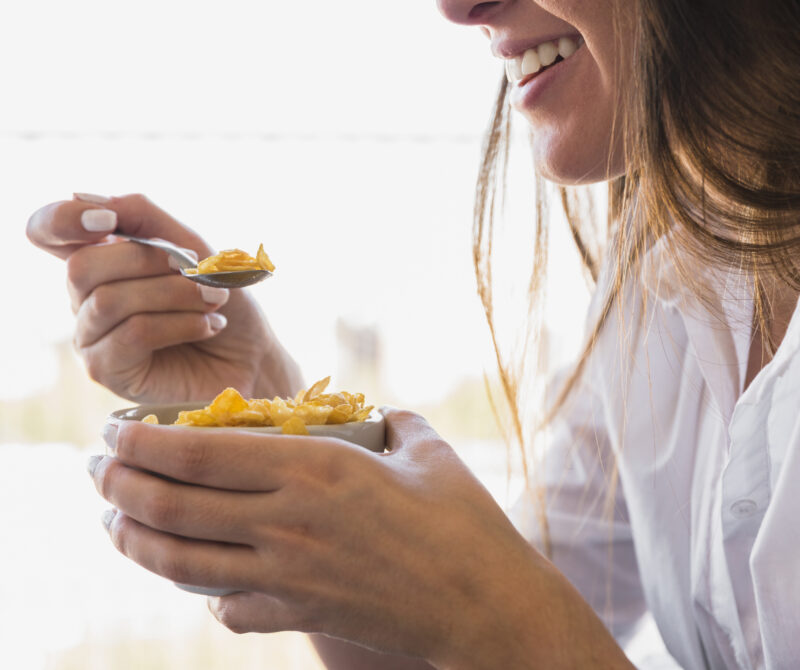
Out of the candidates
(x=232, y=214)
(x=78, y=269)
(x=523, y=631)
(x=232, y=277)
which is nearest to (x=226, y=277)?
(x=232, y=277)

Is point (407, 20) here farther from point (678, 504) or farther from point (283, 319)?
point (678, 504)

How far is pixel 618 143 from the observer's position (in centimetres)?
79

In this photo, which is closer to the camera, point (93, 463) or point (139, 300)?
point (93, 463)

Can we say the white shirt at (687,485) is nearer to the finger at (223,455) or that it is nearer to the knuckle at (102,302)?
the finger at (223,455)

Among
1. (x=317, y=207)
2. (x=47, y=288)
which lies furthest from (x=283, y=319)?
(x=47, y=288)

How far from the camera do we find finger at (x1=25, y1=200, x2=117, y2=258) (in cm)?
85

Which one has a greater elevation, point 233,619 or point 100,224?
point 100,224

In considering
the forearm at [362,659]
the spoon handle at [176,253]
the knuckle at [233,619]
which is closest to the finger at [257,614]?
the knuckle at [233,619]

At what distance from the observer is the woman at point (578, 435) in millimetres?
507

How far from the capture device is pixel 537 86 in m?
0.82

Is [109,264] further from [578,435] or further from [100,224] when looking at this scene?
[578,435]

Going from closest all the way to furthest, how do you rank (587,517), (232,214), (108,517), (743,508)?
(108,517) < (743,508) < (587,517) < (232,214)

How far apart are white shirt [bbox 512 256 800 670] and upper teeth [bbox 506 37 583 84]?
276 mm

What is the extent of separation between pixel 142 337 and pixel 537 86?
53 cm
